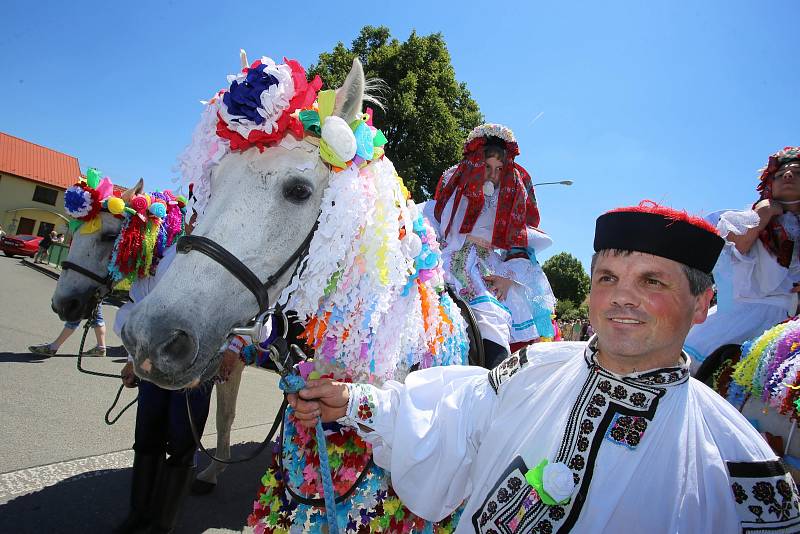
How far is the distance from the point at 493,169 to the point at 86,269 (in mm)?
3978

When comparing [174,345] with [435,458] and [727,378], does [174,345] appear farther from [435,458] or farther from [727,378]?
[727,378]

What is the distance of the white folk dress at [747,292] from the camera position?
3.00 m

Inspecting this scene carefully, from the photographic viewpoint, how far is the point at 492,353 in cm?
255

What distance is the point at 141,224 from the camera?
14.1ft

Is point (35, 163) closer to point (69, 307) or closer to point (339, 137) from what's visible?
point (69, 307)

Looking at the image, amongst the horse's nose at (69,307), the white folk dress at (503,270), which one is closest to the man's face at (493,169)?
the white folk dress at (503,270)

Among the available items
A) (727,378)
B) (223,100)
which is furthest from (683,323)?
(727,378)

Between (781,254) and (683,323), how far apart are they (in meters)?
2.34

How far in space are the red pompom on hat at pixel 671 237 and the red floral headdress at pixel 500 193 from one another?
63.9 inches

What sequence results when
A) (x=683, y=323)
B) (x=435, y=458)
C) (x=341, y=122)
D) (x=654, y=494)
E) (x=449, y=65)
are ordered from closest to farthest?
(x=654, y=494), (x=683, y=323), (x=435, y=458), (x=341, y=122), (x=449, y=65)

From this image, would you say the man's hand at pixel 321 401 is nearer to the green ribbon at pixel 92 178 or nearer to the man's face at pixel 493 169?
the man's face at pixel 493 169

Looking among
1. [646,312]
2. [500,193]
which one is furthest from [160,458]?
[646,312]

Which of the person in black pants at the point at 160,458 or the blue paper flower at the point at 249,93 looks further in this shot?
the person in black pants at the point at 160,458

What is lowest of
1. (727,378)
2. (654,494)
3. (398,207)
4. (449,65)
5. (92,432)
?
(92,432)
